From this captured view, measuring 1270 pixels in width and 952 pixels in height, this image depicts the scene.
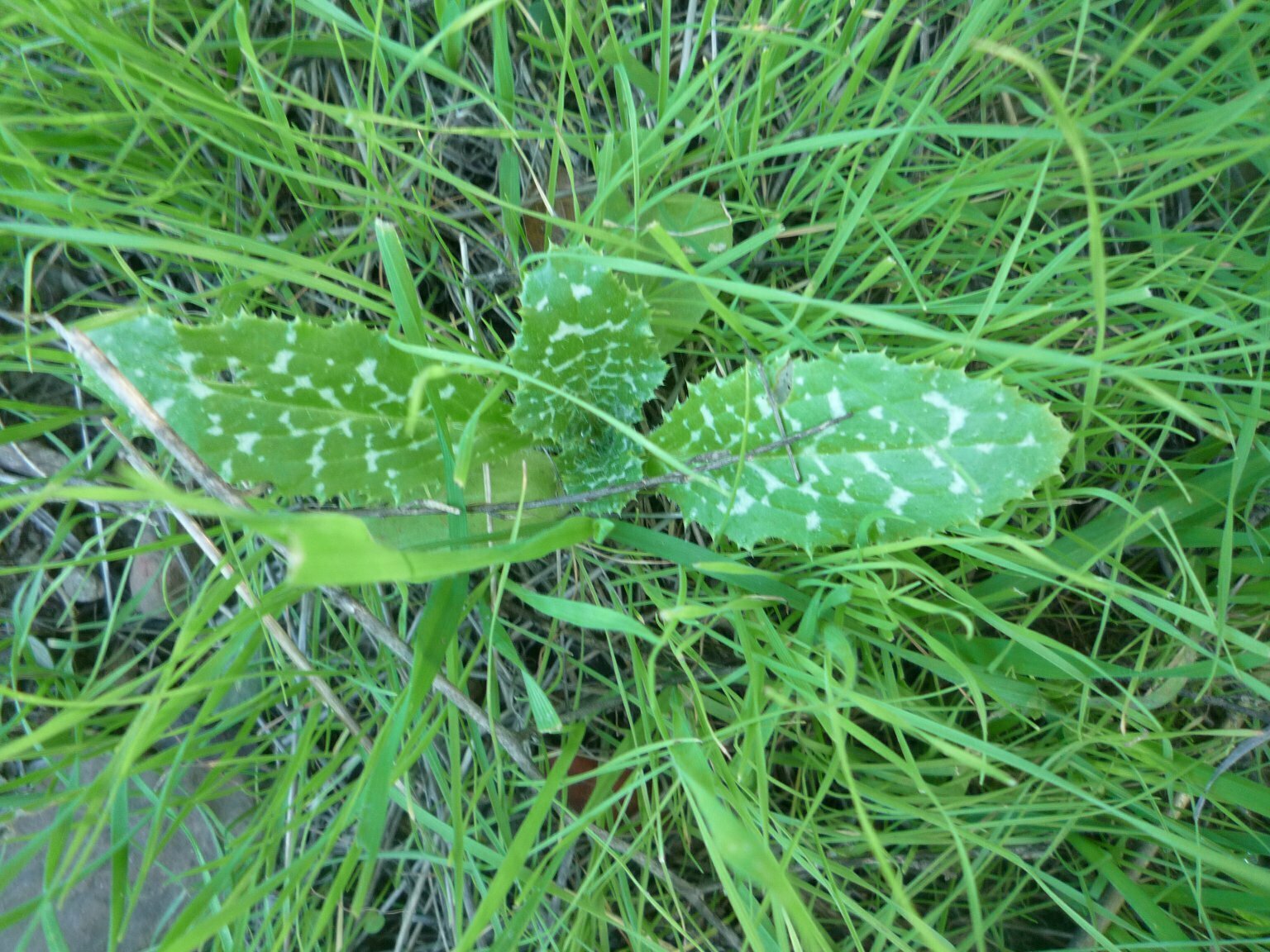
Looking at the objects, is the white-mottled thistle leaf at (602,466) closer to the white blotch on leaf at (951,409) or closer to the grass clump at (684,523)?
the grass clump at (684,523)

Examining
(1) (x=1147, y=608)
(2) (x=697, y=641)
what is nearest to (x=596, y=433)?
(2) (x=697, y=641)

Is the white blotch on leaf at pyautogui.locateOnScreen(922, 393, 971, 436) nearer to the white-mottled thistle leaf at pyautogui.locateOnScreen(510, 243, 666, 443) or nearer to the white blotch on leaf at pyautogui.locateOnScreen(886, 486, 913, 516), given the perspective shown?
the white blotch on leaf at pyautogui.locateOnScreen(886, 486, 913, 516)

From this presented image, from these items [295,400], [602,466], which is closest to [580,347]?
[602,466]

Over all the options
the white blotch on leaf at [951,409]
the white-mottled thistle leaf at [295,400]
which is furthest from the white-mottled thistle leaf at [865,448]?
the white-mottled thistle leaf at [295,400]

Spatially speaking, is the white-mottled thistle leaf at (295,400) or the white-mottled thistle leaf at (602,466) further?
the white-mottled thistle leaf at (602,466)

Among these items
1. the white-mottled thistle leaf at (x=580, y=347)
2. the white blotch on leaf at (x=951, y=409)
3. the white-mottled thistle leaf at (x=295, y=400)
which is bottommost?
the white-mottled thistle leaf at (x=295, y=400)

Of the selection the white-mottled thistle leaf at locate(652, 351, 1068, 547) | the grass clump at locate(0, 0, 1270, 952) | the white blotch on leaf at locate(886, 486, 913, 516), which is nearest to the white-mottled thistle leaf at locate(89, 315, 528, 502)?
the grass clump at locate(0, 0, 1270, 952)
